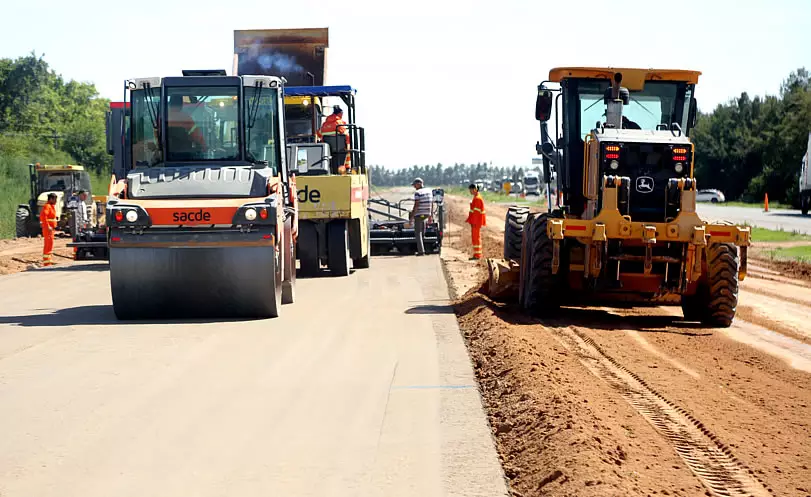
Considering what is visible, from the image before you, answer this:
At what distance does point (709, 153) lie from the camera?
74188 millimetres

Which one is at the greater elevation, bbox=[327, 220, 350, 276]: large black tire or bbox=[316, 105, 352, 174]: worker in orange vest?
bbox=[316, 105, 352, 174]: worker in orange vest

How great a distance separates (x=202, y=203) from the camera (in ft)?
40.2

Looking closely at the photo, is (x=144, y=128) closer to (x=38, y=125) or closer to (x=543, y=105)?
(x=543, y=105)

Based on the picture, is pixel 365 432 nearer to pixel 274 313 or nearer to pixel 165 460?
pixel 165 460

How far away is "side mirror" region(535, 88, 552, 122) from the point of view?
13297 millimetres

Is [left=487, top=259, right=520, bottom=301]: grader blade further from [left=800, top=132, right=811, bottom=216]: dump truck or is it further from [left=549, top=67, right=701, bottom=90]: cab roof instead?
[left=800, top=132, right=811, bottom=216]: dump truck

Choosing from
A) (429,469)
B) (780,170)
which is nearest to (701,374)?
(429,469)

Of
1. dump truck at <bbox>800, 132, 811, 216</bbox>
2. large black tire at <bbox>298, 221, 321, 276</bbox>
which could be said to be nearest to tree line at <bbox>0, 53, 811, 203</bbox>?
dump truck at <bbox>800, 132, 811, 216</bbox>

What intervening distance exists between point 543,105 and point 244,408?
7026mm

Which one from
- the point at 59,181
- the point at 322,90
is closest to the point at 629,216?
the point at 322,90

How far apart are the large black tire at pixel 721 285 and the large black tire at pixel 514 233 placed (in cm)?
389

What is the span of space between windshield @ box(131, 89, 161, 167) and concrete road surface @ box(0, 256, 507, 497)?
2.08m

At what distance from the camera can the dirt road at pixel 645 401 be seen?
5.89 m

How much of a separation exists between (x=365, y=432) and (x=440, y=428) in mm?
534
